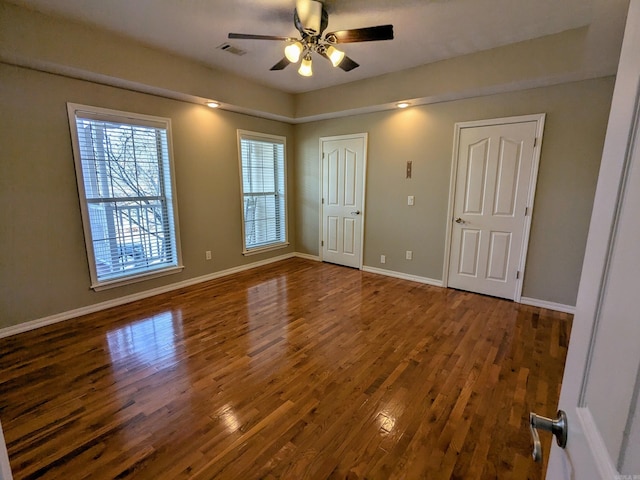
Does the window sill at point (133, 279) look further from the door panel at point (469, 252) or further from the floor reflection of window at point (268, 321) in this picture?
the door panel at point (469, 252)

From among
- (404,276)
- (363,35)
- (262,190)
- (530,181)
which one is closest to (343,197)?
(262,190)

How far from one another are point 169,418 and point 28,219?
243 centimetres

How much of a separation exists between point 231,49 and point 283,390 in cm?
333

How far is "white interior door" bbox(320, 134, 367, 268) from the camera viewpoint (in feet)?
15.4

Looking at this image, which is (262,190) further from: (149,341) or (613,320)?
(613,320)

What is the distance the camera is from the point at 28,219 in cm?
280

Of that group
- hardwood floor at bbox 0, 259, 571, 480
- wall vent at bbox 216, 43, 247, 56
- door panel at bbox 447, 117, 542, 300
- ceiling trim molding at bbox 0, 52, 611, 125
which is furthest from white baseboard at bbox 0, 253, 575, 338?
wall vent at bbox 216, 43, 247, 56

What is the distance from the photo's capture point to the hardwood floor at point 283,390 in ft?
5.10

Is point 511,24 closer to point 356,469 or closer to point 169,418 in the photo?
point 356,469

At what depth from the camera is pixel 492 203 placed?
3625mm

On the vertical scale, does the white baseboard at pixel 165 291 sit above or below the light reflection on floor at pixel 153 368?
above

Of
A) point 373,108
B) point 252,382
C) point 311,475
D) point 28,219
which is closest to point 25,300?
point 28,219

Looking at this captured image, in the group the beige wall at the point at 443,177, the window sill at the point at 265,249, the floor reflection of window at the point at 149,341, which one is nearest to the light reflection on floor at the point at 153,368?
the floor reflection of window at the point at 149,341

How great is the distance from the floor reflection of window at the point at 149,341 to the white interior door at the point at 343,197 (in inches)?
109
